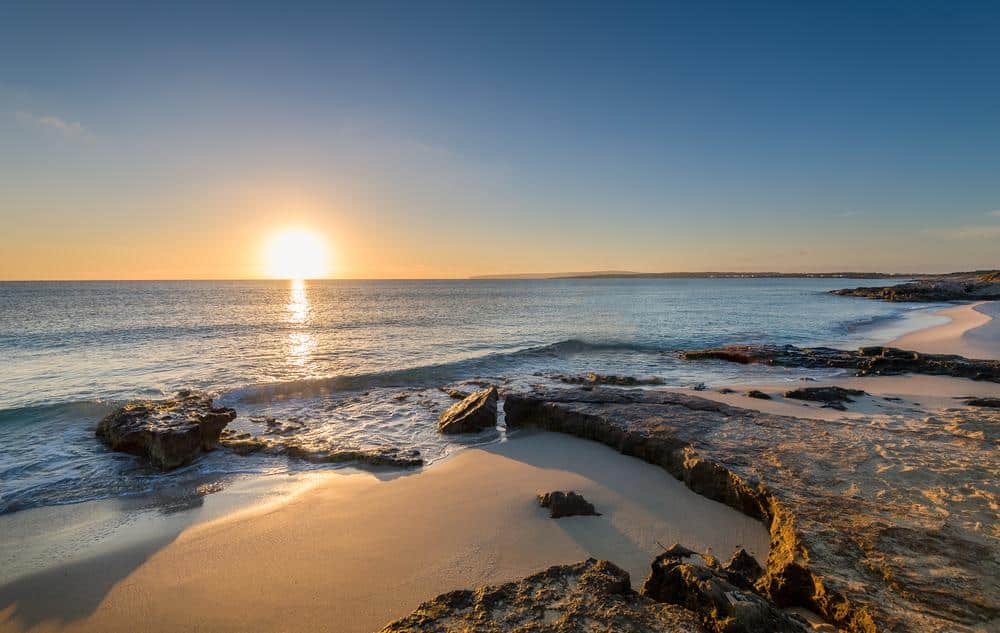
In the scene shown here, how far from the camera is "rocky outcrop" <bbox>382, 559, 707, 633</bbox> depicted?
3.25 metres

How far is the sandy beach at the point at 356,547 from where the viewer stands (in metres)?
4.57

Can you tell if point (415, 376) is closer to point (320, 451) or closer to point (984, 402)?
point (320, 451)

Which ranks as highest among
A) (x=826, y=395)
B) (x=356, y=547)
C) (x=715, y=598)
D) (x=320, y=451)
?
(x=715, y=598)

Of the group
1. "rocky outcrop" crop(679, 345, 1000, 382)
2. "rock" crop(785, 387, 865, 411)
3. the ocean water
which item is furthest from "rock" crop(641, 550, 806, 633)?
"rocky outcrop" crop(679, 345, 1000, 382)

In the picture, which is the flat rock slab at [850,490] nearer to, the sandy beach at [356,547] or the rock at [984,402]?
the sandy beach at [356,547]

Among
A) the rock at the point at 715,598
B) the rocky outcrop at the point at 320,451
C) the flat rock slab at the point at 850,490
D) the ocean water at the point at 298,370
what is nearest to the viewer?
the rock at the point at 715,598

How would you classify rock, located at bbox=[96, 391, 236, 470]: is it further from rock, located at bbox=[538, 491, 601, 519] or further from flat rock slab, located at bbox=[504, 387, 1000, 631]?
rock, located at bbox=[538, 491, 601, 519]

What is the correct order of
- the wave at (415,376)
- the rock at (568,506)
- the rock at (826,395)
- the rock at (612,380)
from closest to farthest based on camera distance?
1. the rock at (568,506)
2. the rock at (826,395)
3. the wave at (415,376)
4. the rock at (612,380)

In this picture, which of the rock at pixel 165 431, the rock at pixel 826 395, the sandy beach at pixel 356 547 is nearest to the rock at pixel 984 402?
the rock at pixel 826 395

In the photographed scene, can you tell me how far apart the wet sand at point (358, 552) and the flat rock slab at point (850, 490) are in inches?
25.0

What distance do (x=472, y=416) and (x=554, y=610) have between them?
715 centimetres

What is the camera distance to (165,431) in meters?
8.77

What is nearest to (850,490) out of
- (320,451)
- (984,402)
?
(984,402)

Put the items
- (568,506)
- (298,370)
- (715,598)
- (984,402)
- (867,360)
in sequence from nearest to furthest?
(715,598) → (568,506) → (984,402) → (867,360) → (298,370)
